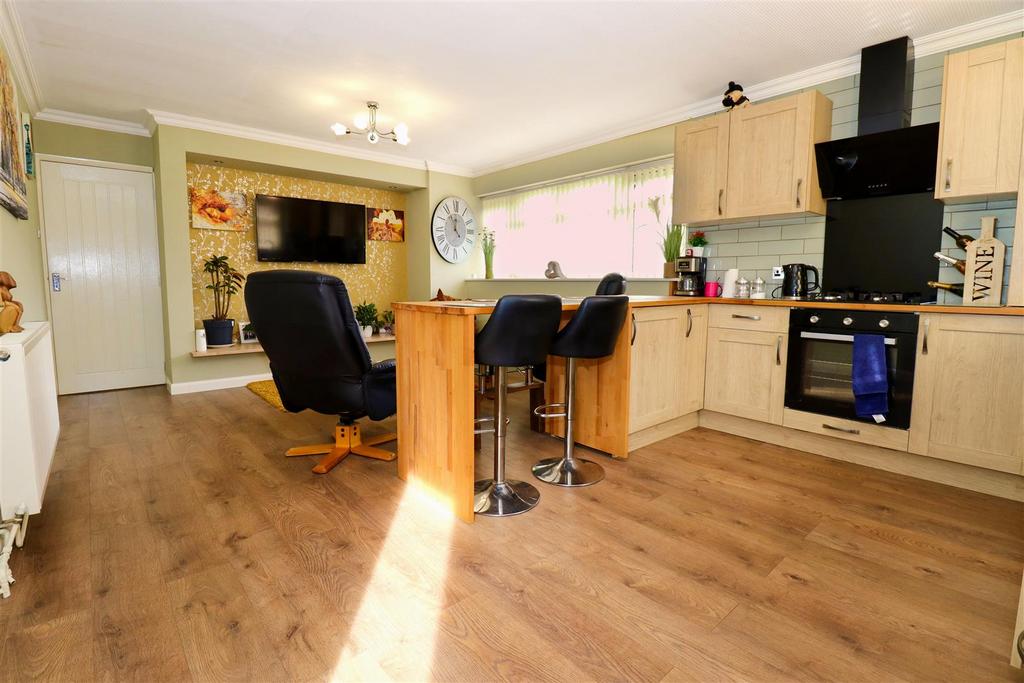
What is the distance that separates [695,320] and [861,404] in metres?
1.06

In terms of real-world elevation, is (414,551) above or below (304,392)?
below

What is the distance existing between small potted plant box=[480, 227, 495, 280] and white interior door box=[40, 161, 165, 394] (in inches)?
141

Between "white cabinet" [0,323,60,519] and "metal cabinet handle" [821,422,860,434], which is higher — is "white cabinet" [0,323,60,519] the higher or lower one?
the higher one

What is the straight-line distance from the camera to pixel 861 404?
280 centimetres

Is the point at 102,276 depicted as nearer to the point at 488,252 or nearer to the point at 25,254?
the point at 25,254

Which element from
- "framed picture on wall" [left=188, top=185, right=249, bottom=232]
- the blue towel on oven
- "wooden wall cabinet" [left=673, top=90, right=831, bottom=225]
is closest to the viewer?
the blue towel on oven

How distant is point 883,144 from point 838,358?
1324 mm

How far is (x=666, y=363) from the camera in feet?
10.4

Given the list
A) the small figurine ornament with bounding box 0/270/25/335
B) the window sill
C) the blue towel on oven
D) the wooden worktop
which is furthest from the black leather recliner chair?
the window sill

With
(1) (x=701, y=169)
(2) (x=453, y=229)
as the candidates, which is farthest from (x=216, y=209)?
(1) (x=701, y=169)

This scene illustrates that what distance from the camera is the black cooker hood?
115 inches

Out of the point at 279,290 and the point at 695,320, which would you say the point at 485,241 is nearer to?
the point at 695,320

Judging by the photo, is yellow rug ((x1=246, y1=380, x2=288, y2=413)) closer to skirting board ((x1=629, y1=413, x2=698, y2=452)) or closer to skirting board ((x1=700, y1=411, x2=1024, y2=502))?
skirting board ((x1=629, y1=413, x2=698, y2=452))

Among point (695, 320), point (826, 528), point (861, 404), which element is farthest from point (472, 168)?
point (826, 528)
